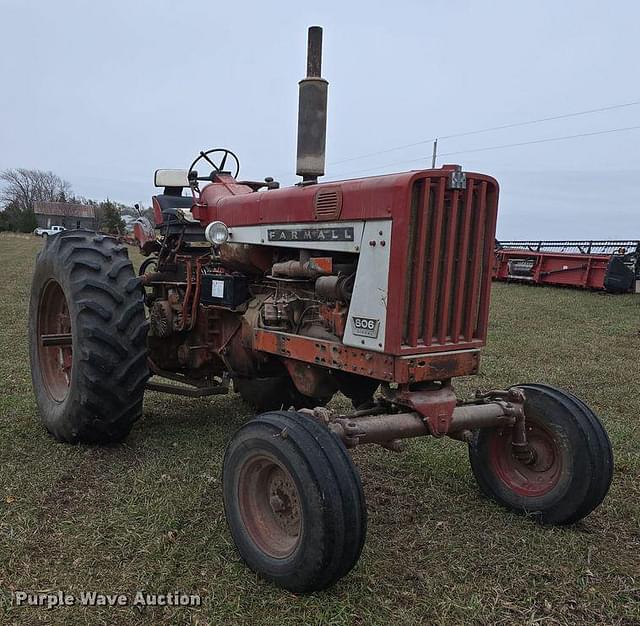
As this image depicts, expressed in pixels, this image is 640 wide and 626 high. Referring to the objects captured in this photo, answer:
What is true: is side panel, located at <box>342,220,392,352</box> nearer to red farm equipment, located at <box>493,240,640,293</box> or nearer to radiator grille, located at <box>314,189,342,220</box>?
radiator grille, located at <box>314,189,342,220</box>

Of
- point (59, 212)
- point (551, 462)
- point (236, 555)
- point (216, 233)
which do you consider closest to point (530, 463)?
point (551, 462)

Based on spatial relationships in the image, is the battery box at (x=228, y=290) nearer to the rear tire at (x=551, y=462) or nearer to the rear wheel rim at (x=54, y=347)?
the rear wheel rim at (x=54, y=347)

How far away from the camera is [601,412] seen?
5.66 m

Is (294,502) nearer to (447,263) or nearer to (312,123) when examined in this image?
(447,263)

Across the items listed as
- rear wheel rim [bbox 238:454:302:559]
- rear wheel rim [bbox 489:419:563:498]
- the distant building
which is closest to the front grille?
rear wheel rim [bbox 489:419:563:498]

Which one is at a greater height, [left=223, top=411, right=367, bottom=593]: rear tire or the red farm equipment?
the red farm equipment

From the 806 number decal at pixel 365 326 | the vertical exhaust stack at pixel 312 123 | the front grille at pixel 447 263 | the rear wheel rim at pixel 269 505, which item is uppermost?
the vertical exhaust stack at pixel 312 123

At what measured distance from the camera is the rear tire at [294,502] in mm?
2652

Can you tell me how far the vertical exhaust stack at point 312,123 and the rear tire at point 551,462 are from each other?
5.94 ft

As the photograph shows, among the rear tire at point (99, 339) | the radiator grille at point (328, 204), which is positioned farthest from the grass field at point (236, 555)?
the radiator grille at point (328, 204)

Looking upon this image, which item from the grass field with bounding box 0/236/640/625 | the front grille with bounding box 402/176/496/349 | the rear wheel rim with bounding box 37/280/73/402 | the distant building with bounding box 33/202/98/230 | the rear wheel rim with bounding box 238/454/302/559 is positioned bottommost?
the grass field with bounding box 0/236/640/625

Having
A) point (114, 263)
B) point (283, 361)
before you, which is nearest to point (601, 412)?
point (283, 361)

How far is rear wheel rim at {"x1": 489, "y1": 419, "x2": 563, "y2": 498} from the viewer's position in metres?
3.59

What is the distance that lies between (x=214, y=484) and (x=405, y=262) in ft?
6.14
